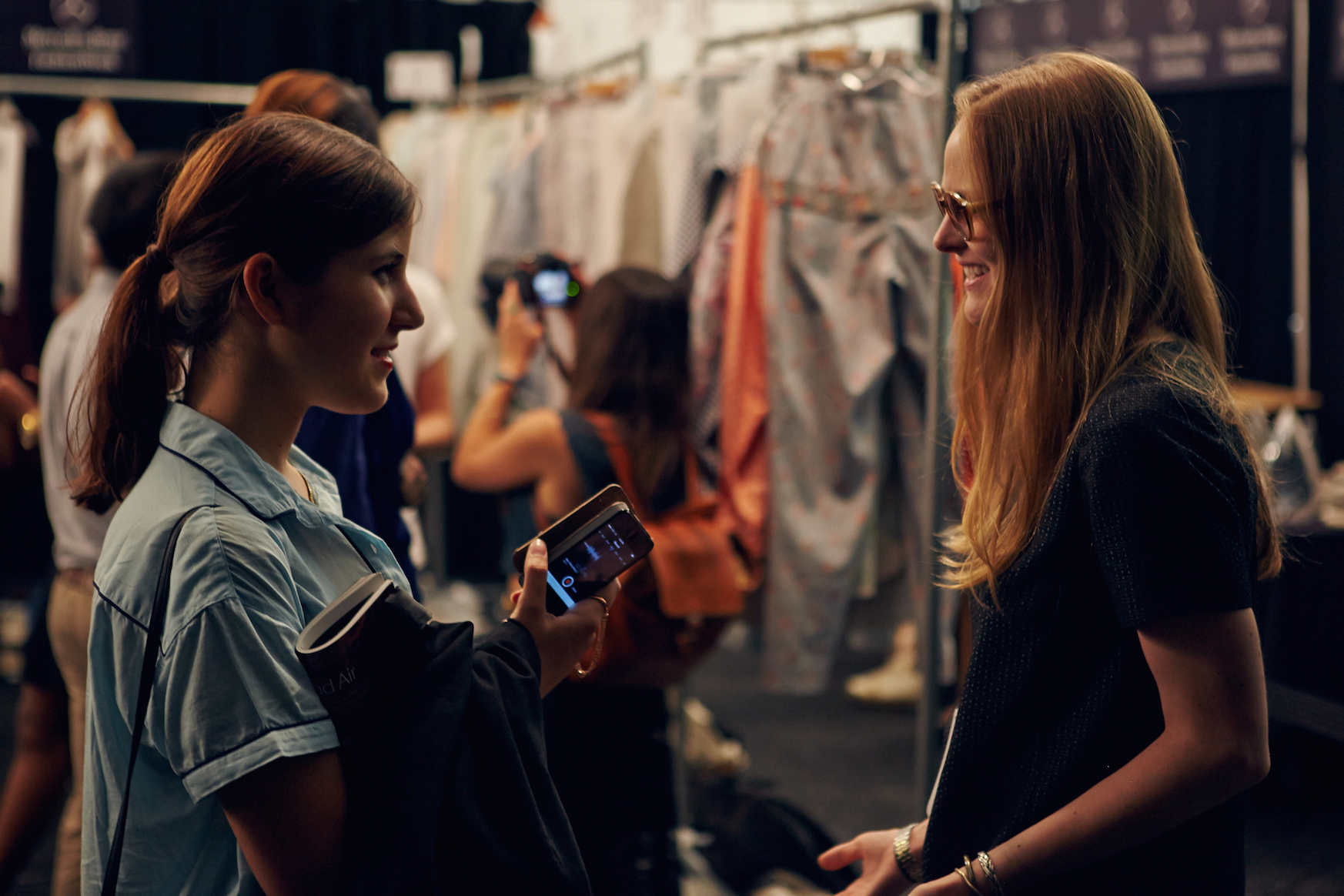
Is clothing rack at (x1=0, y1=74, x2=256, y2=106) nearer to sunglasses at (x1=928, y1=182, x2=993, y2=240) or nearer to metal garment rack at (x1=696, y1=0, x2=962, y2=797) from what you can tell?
metal garment rack at (x1=696, y1=0, x2=962, y2=797)

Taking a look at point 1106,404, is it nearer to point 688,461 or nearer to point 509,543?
point 688,461

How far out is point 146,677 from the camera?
83 cm

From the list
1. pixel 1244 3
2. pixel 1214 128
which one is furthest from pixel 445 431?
pixel 1214 128

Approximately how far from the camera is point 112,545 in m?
0.90

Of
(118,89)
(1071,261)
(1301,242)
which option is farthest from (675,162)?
(118,89)

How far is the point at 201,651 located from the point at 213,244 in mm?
322

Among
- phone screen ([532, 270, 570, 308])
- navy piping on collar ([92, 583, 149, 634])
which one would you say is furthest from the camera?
navy piping on collar ([92, 583, 149, 634])

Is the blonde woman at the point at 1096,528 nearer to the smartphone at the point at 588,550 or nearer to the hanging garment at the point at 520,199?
the smartphone at the point at 588,550

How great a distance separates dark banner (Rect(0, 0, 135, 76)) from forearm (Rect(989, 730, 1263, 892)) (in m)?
4.09

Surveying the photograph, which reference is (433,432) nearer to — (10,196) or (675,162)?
(675,162)

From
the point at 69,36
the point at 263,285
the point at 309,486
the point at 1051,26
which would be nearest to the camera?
the point at 263,285

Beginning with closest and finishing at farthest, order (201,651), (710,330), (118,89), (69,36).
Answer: (201,651), (710,330), (69,36), (118,89)

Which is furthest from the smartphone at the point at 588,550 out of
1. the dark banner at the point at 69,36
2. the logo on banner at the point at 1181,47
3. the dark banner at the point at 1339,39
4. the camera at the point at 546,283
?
the dark banner at the point at 69,36

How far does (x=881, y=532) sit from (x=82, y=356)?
162 cm
